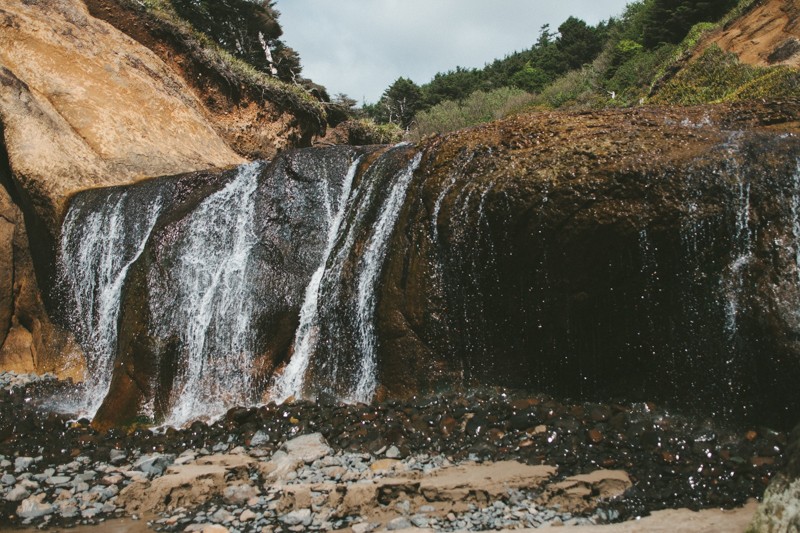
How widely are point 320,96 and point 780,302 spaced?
20920 mm

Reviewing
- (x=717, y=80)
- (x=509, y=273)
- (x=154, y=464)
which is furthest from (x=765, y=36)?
(x=154, y=464)

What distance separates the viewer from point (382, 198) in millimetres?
8828

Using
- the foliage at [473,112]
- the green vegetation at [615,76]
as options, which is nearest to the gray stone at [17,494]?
the green vegetation at [615,76]

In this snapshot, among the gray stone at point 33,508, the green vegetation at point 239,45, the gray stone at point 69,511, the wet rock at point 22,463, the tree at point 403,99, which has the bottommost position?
the gray stone at point 69,511

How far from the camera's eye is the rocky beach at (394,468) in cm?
464

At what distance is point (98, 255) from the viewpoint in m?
10.2

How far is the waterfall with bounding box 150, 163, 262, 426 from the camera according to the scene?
813cm

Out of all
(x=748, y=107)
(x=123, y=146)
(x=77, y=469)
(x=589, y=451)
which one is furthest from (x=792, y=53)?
(x=77, y=469)

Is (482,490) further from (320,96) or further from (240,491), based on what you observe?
(320,96)

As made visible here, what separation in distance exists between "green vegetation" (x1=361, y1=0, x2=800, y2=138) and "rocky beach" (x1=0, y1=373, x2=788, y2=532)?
5612 mm

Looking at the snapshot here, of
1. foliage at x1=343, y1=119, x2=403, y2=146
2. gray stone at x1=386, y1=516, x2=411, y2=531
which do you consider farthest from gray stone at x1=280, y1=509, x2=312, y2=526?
foliage at x1=343, y1=119, x2=403, y2=146

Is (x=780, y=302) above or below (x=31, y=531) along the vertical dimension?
above

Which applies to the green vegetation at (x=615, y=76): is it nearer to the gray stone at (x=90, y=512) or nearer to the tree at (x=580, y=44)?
the tree at (x=580, y=44)

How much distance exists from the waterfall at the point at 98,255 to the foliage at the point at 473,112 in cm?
3459
